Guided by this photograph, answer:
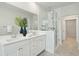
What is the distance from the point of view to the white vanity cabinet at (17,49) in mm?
1579

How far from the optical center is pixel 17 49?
1.80m

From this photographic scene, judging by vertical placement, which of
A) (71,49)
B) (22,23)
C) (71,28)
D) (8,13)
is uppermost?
(8,13)

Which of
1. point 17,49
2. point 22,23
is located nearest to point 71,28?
point 22,23

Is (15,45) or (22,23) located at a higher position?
(22,23)

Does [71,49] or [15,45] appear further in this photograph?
[71,49]

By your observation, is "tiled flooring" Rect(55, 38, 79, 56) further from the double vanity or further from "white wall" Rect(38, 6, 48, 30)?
"white wall" Rect(38, 6, 48, 30)

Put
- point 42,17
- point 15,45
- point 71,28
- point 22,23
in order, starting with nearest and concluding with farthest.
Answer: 1. point 15,45
2. point 71,28
3. point 22,23
4. point 42,17

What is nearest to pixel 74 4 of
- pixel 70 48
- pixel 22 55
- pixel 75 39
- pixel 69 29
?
pixel 69 29

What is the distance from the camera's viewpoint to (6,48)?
156cm

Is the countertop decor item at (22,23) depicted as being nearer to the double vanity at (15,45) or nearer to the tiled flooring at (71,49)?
the double vanity at (15,45)

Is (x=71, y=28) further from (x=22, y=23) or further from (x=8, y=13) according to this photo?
(x=8, y=13)

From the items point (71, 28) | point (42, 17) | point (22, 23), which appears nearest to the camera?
point (71, 28)

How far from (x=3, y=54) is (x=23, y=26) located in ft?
2.42

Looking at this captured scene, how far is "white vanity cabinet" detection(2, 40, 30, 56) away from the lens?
5.18ft
